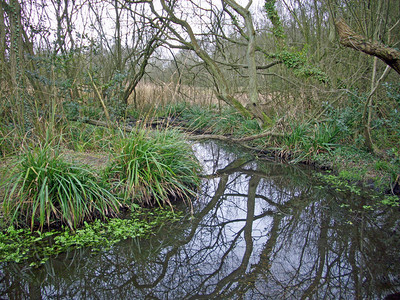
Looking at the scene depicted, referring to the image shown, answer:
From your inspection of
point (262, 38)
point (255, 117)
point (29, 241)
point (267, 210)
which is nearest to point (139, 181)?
point (29, 241)

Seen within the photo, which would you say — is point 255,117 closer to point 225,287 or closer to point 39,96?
point 39,96

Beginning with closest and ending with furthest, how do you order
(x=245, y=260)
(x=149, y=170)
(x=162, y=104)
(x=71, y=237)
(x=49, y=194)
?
(x=245, y=260), (x=71, y=237), (x=49, y=194), (x=149, y=170), (x=162, y=104)

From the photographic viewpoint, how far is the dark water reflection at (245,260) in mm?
2447

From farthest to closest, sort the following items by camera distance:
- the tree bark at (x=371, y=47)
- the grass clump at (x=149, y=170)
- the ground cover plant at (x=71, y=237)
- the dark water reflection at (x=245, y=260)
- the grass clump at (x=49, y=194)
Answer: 1. the grass clump at (x=149, y=170)
2. the tree bark at (x=371, y=47)
3. the grass clump at (x=49, y=194)
4. the ground cover plant at (x=71, y=237)
5. the dark water reflection at (x=245, y=260)

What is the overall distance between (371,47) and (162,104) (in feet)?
10.2

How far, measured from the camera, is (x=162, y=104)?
545cm

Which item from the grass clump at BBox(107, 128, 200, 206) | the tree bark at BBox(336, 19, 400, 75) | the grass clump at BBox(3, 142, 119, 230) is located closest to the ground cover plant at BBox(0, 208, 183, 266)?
the grass clump at BBox(3, 142, 119, 230)

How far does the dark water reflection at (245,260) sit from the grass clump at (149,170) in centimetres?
46

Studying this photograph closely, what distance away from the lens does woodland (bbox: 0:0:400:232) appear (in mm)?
3672

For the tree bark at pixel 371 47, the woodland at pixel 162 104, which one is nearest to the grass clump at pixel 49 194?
the woodland at pixel 162 104

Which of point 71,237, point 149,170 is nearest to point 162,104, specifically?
point 149,170

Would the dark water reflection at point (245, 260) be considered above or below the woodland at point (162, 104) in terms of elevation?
below

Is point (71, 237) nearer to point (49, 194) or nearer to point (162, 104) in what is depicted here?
point (49, 194)

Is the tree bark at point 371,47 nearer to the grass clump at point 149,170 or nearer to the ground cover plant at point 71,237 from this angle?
the grass clump at point 149,170
